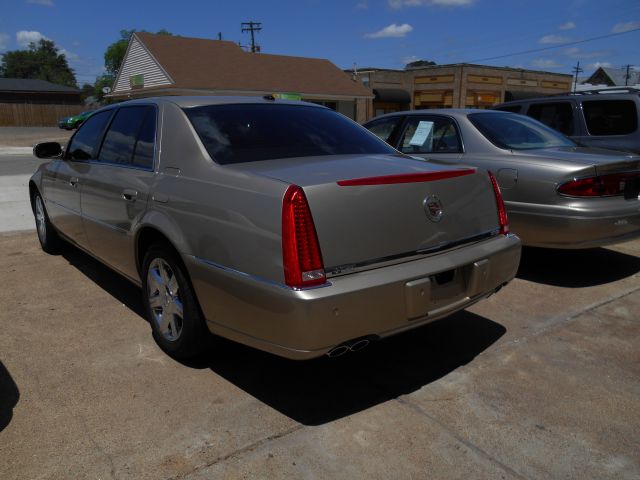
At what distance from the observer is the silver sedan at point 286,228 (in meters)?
2.50

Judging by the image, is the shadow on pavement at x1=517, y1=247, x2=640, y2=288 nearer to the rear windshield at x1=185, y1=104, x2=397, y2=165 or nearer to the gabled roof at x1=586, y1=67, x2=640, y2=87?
the rear windshield at x1=185, y1=104, x2=397, y2=165

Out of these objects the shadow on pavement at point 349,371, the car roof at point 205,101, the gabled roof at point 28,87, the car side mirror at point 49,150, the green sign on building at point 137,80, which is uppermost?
the gabled roof at point 28,87

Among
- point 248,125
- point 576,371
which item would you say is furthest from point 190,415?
point 576,371

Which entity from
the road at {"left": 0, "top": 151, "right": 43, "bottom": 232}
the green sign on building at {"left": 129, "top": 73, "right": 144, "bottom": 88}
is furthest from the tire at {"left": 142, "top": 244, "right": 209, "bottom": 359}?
the green sign on building at {"left": 129, "top": 73, "right": 144, "bottom": 88}

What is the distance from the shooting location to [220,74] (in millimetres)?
29172

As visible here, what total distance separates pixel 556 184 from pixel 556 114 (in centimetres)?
333

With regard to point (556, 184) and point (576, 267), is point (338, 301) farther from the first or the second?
point (576, 267)

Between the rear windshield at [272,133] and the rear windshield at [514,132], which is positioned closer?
the rear windshield at [272,133]

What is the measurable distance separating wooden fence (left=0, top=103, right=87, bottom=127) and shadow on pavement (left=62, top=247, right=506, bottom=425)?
53.3 meters

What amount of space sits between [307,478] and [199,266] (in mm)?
1200

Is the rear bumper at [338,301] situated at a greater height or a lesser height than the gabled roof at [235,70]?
lesser

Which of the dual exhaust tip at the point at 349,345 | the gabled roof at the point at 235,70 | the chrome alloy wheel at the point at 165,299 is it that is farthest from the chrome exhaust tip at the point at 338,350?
the gabled roof at the point at 235,70

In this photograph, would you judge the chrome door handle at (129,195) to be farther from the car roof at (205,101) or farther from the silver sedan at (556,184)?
the silver sedan at (556,184)

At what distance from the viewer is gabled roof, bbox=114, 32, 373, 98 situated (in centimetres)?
2842
